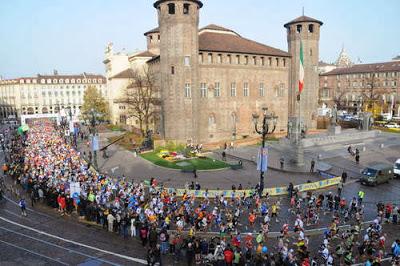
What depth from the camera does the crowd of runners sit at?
15344 mm

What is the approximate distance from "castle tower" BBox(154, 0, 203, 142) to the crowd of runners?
1956cm

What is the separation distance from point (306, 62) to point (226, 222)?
49618 mm

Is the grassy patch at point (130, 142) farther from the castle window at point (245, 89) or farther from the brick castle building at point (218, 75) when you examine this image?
the castle window at point (245, 89)

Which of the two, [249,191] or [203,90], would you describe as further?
[203,90]

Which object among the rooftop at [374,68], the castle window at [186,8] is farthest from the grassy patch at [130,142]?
the rooftop at [374,68]

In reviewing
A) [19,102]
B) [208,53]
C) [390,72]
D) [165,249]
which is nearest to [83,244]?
[165,249]

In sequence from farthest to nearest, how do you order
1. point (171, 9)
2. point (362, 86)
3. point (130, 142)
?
point (362, 86), point (130, 142), point (171, 9)

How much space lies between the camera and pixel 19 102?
124m

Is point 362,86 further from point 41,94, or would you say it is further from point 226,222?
point 41,94

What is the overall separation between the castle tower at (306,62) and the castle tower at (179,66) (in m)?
21.4

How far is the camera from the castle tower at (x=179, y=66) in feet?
153

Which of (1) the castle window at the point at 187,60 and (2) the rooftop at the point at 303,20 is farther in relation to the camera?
(2) the rooftop at the point at 303,20

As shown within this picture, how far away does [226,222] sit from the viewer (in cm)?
2034

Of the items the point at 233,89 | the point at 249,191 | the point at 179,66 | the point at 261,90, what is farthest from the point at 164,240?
the point at 261,90
